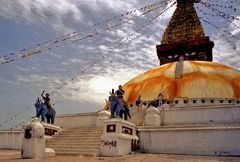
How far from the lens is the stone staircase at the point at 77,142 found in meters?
15.3

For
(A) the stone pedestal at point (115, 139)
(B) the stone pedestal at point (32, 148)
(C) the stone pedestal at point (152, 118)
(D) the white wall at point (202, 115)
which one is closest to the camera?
(B) the stone pedestal at point (32, 148)

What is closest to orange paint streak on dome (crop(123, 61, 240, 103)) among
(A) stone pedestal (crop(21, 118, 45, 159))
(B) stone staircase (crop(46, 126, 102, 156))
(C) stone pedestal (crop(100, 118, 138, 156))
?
(B) stone staircase (crop(46, 126, 102, 156))

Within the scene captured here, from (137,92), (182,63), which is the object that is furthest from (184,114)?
(182,63)

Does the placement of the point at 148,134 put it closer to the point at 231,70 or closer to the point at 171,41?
the point at 231,70

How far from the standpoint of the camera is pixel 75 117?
77.6 feet

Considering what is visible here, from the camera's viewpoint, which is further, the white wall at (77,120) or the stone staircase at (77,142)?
the white wall at (77,120)

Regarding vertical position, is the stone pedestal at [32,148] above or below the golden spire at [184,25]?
below

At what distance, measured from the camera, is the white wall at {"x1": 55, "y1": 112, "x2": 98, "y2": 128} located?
896 inches

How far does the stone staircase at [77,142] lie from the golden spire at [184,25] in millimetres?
26202

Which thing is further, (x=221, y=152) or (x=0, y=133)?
(x=0, y=133)

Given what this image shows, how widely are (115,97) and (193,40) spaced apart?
26.2 meters

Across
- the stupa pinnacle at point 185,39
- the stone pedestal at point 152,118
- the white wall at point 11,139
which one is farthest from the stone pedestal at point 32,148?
the stupa pinnacle at point 185,39

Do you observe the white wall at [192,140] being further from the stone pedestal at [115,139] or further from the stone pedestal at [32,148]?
the stone pedestal at [32,148]

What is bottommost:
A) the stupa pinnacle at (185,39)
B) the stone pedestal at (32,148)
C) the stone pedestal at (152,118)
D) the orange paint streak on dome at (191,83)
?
the stone pedestal at (32,148)
